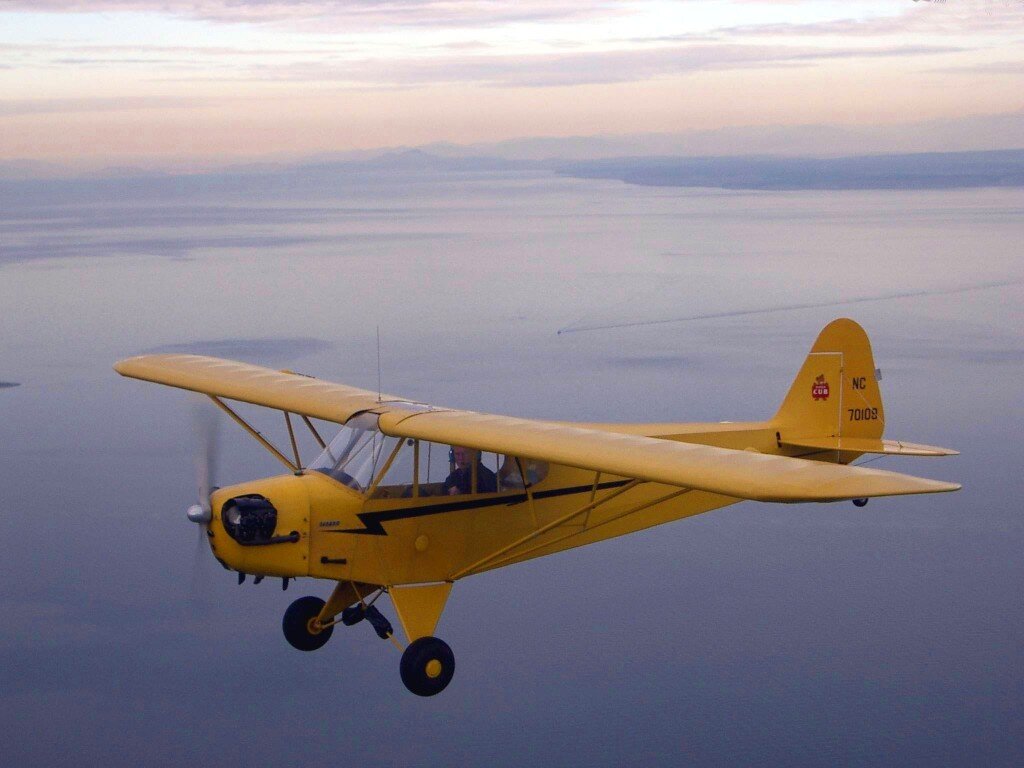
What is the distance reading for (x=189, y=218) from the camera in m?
153

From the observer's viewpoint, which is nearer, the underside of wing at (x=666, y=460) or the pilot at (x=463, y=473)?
the underside of wing at (x=666, y=460)

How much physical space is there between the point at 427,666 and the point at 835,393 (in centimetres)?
681

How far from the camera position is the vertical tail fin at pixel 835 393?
15117mm

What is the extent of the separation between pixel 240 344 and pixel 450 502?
41.1 m

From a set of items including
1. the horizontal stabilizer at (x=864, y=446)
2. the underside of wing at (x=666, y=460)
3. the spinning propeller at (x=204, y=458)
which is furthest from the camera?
the horizontal stabilizer at (x=864, y=446)

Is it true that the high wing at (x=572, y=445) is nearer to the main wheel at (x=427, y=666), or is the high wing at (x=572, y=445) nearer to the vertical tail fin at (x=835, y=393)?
the main wheel at (x=427, y=666)

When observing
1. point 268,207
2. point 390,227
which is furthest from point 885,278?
point 268,207

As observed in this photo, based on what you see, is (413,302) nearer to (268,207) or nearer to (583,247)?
(583,247)

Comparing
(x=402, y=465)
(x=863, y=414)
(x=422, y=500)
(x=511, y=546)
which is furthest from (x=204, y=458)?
(x=863, y=414)

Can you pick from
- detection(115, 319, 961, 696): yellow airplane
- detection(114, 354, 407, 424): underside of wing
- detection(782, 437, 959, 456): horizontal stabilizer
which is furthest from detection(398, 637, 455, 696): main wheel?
detection(782, 437, 959, 456): horizontal stabilizer

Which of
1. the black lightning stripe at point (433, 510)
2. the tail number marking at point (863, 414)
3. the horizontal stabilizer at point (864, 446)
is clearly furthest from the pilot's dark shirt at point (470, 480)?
the tail number marking at point (863, 414)

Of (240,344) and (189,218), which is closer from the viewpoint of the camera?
(240,344)

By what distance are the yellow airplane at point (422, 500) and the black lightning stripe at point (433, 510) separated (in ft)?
0.04

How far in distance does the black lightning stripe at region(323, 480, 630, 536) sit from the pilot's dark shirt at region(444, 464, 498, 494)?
102 millimetres
